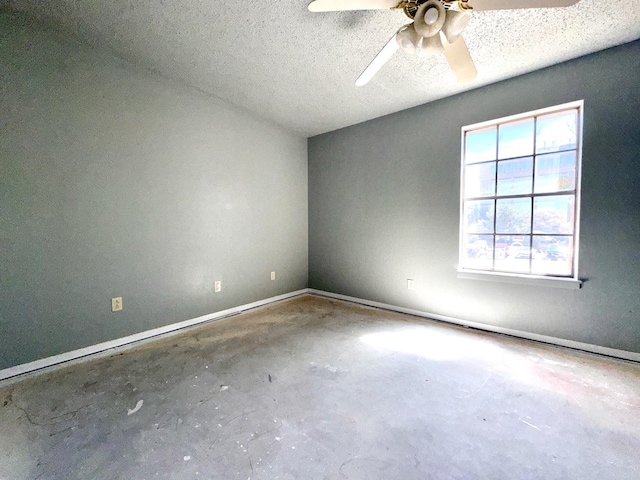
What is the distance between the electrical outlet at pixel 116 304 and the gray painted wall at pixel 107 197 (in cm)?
4

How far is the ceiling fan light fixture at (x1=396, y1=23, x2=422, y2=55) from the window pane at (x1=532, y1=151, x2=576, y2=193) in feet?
5.92

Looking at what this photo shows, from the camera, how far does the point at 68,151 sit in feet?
6.59

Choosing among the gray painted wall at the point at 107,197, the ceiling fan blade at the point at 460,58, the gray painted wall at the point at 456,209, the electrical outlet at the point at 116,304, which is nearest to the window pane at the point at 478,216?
the gray painted wall at the point at 456,209

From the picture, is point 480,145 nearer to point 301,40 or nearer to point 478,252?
point 478,252

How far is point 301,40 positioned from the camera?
2002 mm

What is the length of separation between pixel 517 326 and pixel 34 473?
3.43m

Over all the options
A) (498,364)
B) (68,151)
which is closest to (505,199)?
(498,364)

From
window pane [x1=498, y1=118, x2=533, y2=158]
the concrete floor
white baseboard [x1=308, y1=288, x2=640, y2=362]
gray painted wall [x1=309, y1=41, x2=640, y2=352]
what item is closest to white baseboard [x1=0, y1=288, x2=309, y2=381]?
the concrete floor

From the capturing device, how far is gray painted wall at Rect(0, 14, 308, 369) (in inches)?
72.0

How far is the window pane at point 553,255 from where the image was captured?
2.32m

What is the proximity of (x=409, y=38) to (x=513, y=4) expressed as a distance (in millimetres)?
503

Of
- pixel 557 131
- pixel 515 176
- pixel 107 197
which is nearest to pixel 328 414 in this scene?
pixel 107 197

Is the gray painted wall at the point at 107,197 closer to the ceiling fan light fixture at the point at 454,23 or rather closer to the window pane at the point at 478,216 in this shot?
the ceiling fan light fixture at the point at 454,23

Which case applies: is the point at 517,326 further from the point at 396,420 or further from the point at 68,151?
the point at 68,151
